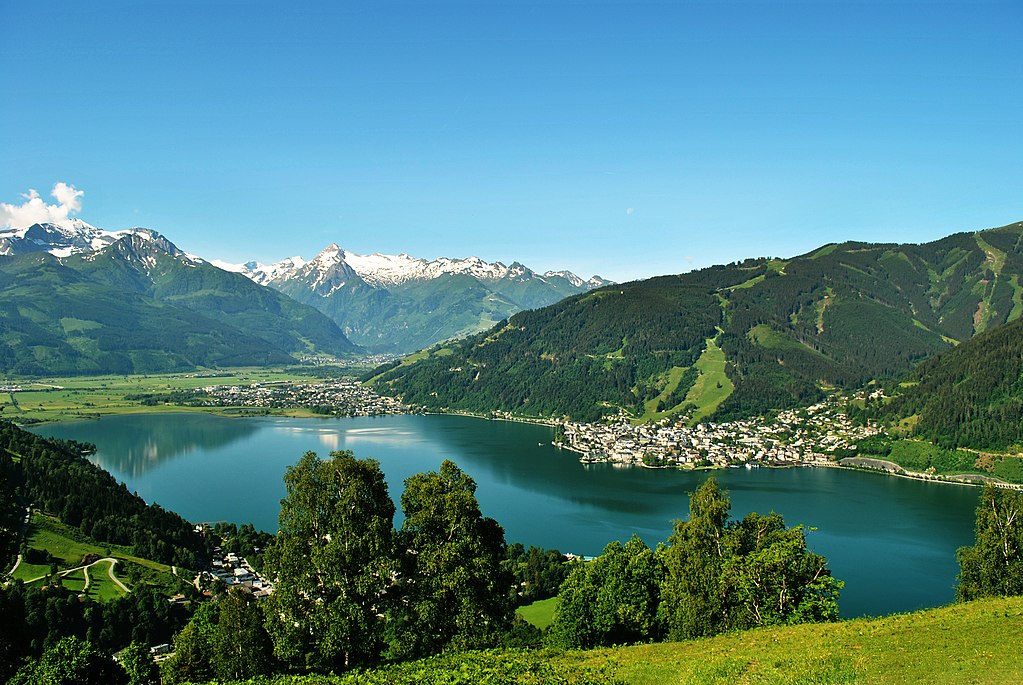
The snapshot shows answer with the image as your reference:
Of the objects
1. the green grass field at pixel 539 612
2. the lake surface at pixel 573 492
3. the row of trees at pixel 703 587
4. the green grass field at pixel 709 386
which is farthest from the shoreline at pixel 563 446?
the row of trees at pixel 703 587

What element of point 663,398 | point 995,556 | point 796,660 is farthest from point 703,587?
point 663,398

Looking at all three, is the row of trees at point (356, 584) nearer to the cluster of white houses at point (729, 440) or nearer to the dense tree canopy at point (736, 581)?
the dense tree canopy at point (736, 581)

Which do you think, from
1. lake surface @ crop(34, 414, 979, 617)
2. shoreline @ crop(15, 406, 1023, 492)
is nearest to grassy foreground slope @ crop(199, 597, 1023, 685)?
lake surface @ crop(34, 414, 979, 617)

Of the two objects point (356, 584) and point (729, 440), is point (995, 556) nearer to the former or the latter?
point (356, 584)

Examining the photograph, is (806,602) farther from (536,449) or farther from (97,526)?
(536,449)

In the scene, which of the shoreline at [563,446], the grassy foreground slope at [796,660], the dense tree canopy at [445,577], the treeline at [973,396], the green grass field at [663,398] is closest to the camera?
the grassy foreground slope at [796,660]
